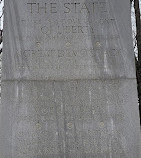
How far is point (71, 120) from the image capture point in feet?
18.1

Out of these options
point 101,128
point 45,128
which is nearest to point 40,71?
point 45,128

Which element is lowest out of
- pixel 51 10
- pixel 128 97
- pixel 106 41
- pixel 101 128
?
pixel 101 128

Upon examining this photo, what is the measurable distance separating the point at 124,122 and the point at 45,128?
4.37 feet

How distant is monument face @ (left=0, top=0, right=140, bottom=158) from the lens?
213 inches

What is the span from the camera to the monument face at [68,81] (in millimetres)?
5418

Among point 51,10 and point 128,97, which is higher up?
point 51,10

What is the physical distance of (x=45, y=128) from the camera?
547 cm

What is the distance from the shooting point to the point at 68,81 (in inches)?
225

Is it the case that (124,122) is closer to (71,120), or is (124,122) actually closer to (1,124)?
(71,120)

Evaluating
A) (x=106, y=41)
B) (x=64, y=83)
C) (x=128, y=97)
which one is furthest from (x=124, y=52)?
(x=64, y=83)

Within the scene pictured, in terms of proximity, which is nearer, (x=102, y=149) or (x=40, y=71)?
(x=102, y=149)

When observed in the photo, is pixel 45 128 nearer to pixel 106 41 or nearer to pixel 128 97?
pixel 128 97

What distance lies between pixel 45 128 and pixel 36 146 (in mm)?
328

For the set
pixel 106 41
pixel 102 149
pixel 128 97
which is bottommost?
pixel 102 149
